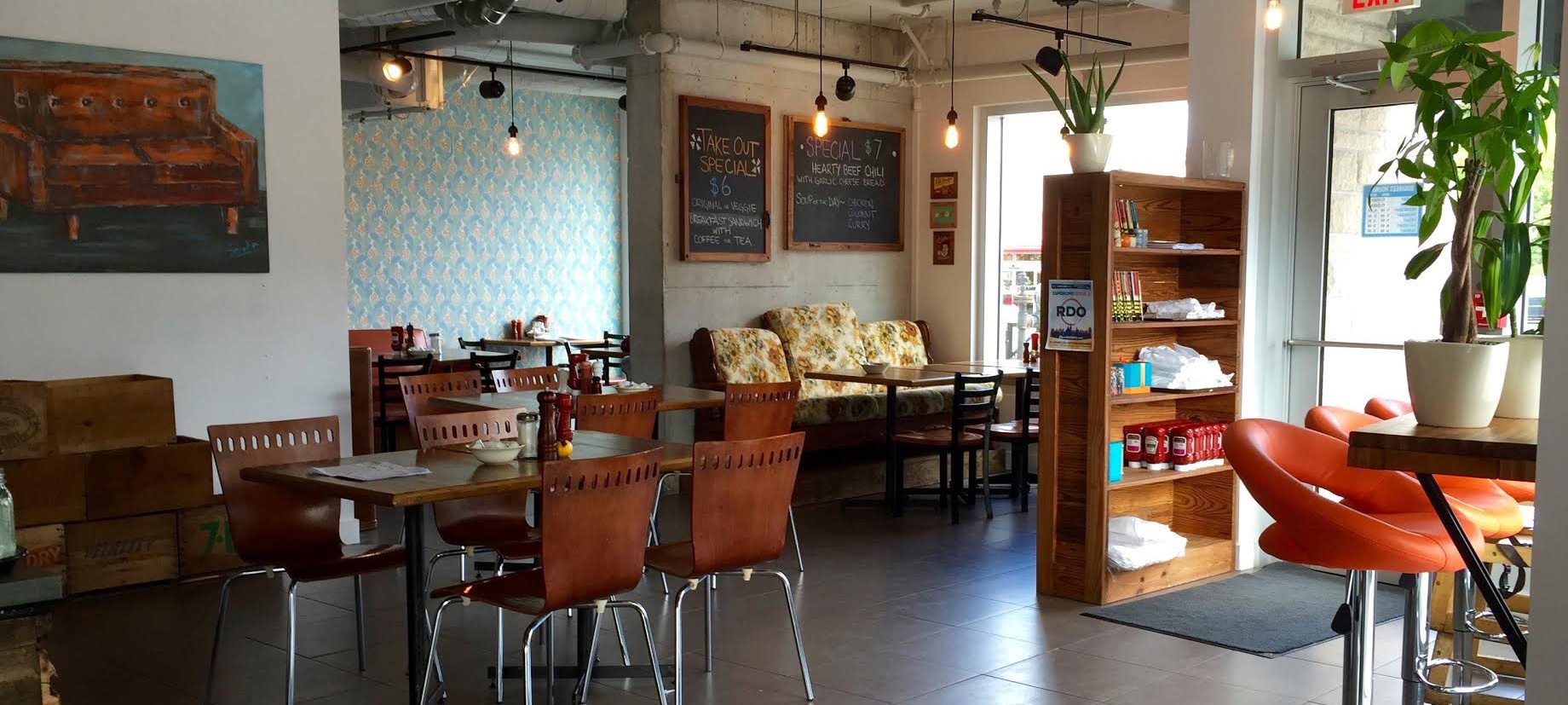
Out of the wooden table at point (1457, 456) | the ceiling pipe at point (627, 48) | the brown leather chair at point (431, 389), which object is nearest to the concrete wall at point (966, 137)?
the ceiling pipe at point (627, 48)

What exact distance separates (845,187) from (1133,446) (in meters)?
4.52

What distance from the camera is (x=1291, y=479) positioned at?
Result: 11.5ft

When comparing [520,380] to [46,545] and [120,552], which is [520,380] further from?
[46,545]

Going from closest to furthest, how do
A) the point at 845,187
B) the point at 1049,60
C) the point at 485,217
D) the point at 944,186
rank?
the point at 1049,60, the point at 845,187, the point at 944,186, the point at 485,217

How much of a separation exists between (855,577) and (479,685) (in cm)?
226

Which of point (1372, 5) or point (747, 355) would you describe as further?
point (747, 355)

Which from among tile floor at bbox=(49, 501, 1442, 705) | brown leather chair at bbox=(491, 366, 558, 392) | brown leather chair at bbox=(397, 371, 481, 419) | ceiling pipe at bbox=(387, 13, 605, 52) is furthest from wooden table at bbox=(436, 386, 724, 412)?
ceiling pipe at bbox=(387, 13, 605, 52)

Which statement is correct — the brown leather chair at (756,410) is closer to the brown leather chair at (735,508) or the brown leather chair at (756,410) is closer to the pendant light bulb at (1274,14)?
the brown leather chair at (735,508)

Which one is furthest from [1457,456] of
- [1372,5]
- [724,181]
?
[724,181]

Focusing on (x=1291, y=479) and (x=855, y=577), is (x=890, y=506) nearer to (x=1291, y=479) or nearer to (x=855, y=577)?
(x=855, y=577)

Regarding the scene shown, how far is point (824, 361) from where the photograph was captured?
383 inches

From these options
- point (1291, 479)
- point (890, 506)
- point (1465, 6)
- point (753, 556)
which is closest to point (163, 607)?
point (753, 556)

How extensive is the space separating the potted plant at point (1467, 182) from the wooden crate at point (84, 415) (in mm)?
5286

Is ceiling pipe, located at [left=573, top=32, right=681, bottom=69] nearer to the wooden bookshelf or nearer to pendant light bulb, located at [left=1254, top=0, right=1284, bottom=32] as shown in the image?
the wooden bookshelf
